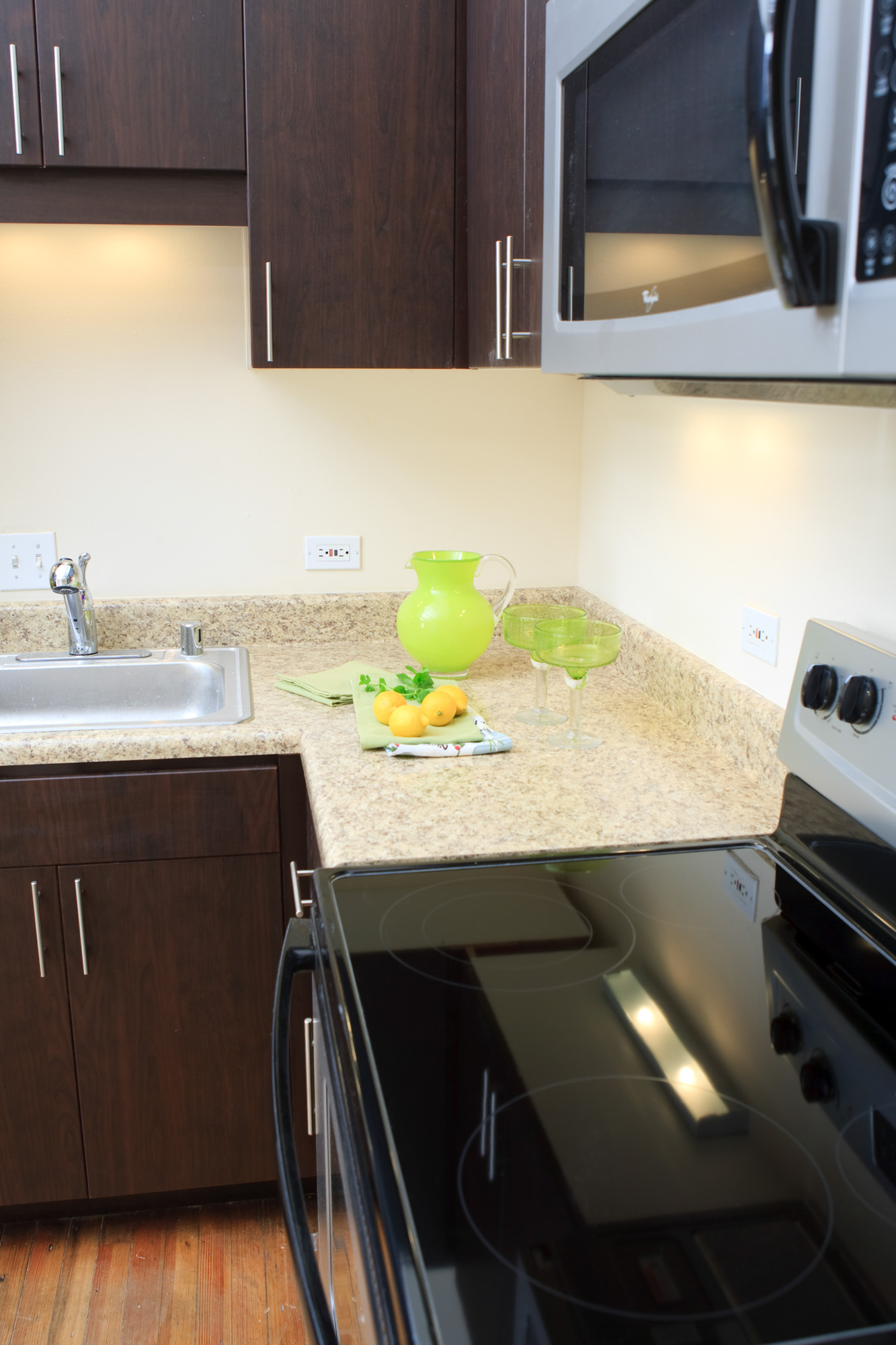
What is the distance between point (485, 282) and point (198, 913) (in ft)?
3.53

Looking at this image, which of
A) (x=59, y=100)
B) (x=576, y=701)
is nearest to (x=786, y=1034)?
(x=576, y=701)

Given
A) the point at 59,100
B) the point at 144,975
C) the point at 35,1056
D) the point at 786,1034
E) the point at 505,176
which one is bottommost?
Result: the point at 35,1056

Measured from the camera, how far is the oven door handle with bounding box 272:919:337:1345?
2.39 ft

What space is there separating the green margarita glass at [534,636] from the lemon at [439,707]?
137mm

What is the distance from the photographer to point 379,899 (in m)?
1.04

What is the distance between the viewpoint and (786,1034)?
0.83 m

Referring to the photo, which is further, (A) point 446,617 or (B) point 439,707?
(A) point 446,617

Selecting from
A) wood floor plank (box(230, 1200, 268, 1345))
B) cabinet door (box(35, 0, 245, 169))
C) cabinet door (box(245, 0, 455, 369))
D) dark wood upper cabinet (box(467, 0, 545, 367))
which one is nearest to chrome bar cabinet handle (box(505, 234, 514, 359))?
dark wood upper cabinet (box(467, 0, 545, 367))

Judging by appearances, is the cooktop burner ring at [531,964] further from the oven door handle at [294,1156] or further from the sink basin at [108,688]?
the sink basin at [108,688]

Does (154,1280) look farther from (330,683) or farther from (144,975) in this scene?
(330,683)

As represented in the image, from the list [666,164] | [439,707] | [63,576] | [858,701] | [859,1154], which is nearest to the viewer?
[859,1154]

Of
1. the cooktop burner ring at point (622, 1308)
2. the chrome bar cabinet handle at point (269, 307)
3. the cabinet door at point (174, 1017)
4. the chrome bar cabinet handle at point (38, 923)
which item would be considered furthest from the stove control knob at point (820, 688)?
the chrome bar cabinet handle at point (38, 923)

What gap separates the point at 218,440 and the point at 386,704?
0.82 metres

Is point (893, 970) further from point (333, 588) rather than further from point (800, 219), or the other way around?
point (333, 588)
